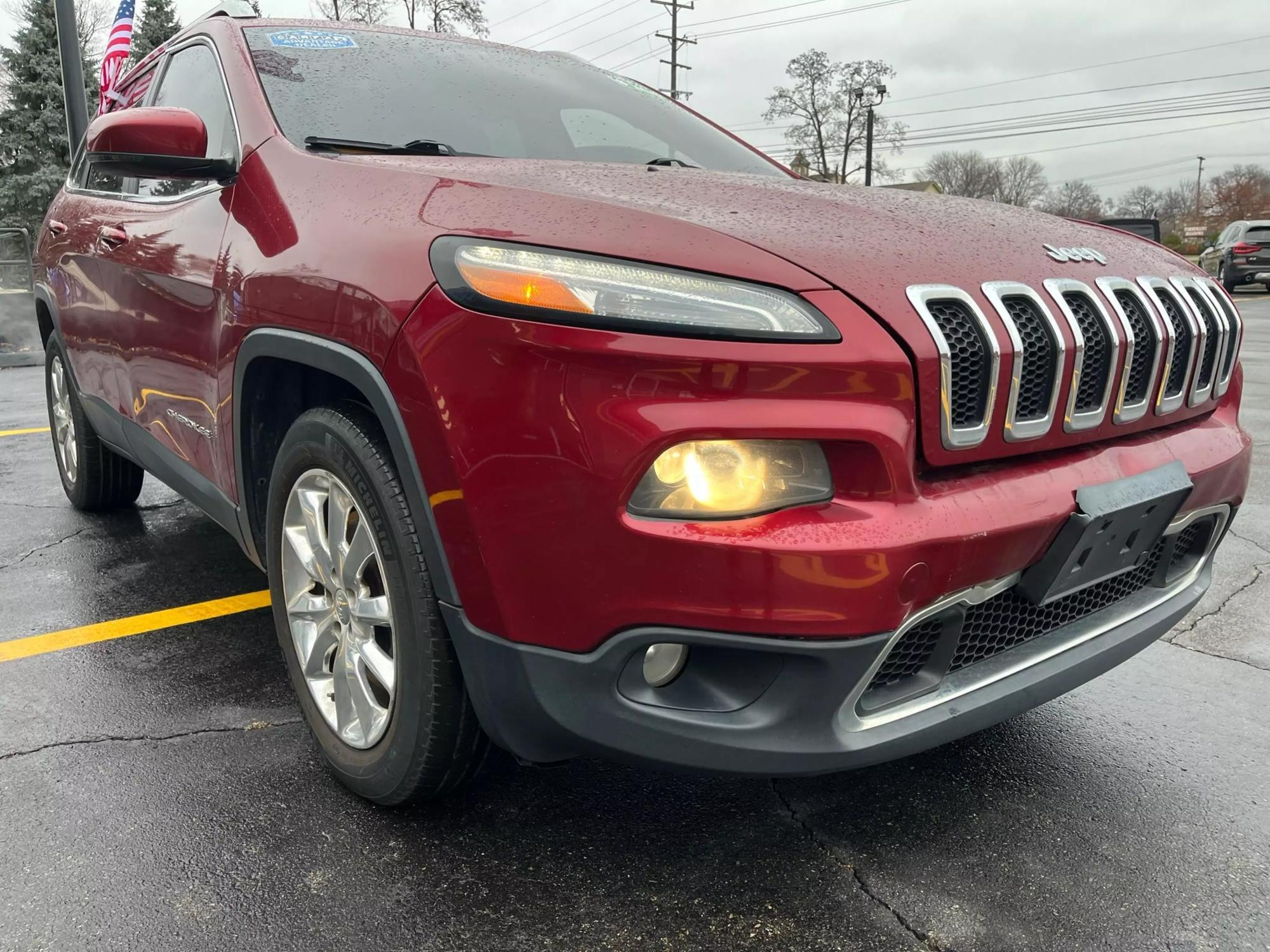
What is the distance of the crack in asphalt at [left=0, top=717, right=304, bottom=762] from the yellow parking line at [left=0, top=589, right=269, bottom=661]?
661 mm

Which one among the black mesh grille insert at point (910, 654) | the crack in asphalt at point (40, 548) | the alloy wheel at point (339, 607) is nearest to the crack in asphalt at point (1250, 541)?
the black mesh grille insert at point (910, 654)

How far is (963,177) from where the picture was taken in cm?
6494

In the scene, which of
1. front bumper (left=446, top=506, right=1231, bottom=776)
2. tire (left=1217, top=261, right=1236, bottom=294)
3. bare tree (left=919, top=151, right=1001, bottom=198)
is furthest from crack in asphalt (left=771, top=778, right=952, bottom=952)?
bare tree (left=919, top=151, right=1001, bottom=198)

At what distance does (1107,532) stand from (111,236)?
9.64ft

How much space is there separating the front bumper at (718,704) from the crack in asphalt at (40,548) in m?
2.88

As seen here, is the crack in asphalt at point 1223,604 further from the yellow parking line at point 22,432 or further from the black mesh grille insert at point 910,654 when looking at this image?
the yellow parking line at point 22,432

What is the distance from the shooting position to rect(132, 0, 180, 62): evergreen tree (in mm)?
32906

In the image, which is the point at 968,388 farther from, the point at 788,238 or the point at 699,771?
the point at 699,771

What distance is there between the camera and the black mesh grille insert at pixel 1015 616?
168 cm

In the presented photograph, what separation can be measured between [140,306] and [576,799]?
73.8 inches

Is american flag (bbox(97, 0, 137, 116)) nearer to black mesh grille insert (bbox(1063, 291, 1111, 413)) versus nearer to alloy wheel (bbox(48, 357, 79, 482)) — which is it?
alloy wheel (bbox(48, 357, 79, 482))

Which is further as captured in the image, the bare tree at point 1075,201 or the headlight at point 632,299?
the bare tree at point 1075,201

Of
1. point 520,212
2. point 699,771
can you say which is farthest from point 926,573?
point 520,212

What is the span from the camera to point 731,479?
1519mm
